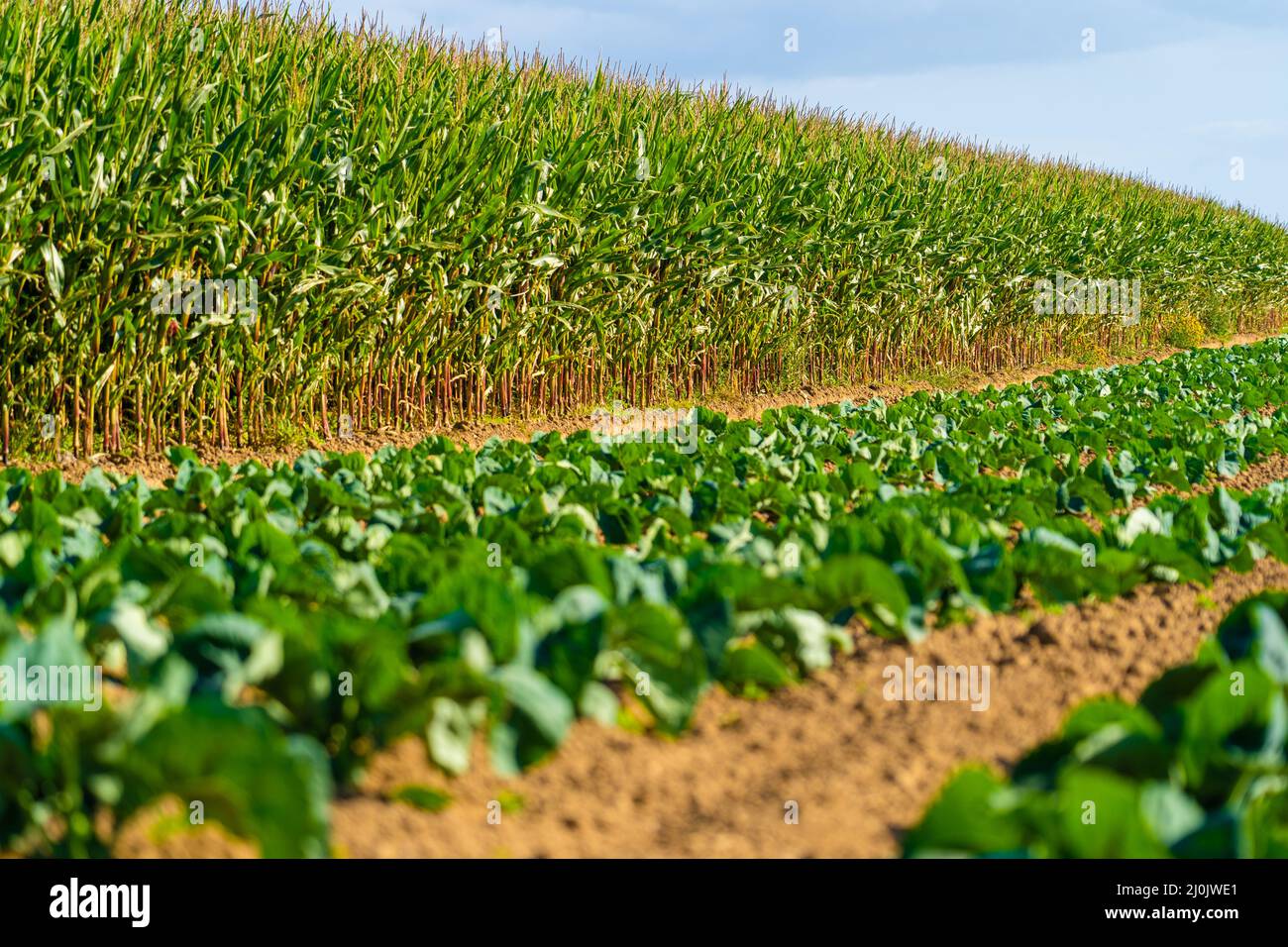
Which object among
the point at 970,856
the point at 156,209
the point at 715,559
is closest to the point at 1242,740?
the point at 970,856

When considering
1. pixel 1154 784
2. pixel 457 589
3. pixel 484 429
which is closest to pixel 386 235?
pixel 484 429

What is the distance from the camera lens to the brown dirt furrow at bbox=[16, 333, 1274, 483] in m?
6.67

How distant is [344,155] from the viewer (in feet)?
25.0

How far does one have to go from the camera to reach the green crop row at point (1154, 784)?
172 centimetres

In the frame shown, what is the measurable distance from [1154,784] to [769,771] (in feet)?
2.62

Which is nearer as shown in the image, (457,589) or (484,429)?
(457,589)

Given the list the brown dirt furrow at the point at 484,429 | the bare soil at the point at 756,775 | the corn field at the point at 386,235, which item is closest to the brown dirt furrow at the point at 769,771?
the bare soil at the point at 756,775

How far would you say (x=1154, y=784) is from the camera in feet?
6.26

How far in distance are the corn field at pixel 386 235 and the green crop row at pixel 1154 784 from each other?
5604 millimetres

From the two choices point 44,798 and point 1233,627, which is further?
point 1233,627

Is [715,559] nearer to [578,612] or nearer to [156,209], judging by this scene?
[578,612]

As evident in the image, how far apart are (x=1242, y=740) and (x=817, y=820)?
82cm

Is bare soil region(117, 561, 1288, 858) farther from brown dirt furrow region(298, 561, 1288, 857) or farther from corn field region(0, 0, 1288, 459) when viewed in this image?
corn field region(0, 0, 1288, 459)

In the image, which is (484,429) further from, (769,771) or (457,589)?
(769,771)
